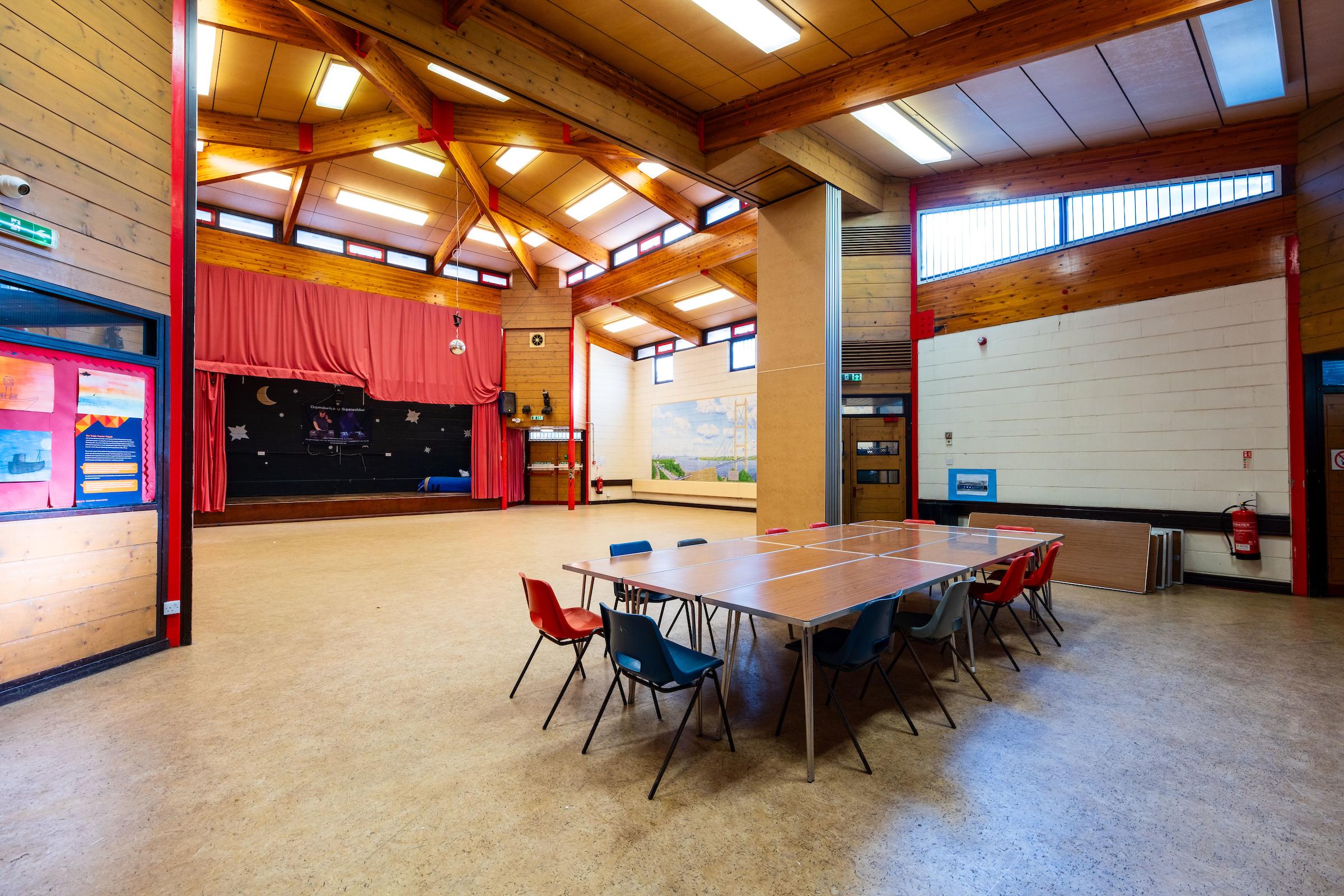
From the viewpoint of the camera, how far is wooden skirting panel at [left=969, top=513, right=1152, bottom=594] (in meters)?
5.61

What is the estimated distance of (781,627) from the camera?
446cm

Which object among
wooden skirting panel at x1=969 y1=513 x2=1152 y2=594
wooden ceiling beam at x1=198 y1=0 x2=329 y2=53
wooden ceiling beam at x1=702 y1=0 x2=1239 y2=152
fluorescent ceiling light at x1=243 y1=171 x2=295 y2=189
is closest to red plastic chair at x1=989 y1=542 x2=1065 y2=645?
wooden skirting panel at x1=969 y1=513 x2=1152 y2=594

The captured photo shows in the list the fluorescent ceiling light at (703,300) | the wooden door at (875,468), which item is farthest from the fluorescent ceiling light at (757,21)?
the fluorescent ceiling light at (703,300)

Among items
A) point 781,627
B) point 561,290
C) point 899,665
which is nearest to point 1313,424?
point 899,665

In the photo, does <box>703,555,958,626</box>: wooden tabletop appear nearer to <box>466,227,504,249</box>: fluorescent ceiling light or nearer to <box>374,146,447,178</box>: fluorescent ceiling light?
<box>374,146,447,178</box>: fluorescent ceiling light

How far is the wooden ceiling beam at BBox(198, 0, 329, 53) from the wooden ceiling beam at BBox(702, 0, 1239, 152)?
4.02m

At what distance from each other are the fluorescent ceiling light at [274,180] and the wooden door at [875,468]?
9.56 meters

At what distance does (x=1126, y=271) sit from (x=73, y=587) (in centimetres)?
906

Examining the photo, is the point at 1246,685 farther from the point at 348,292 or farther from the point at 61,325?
the point at 348,292

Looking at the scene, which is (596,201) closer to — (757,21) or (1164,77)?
(757,21)

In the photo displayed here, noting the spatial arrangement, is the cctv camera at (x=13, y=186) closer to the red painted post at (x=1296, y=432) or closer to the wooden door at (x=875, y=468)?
the wooden door at (x=875, y=468)

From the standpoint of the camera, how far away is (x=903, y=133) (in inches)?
244

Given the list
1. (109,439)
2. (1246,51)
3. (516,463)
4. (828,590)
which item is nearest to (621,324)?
(516,463)

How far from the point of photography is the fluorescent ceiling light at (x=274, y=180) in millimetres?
9102
